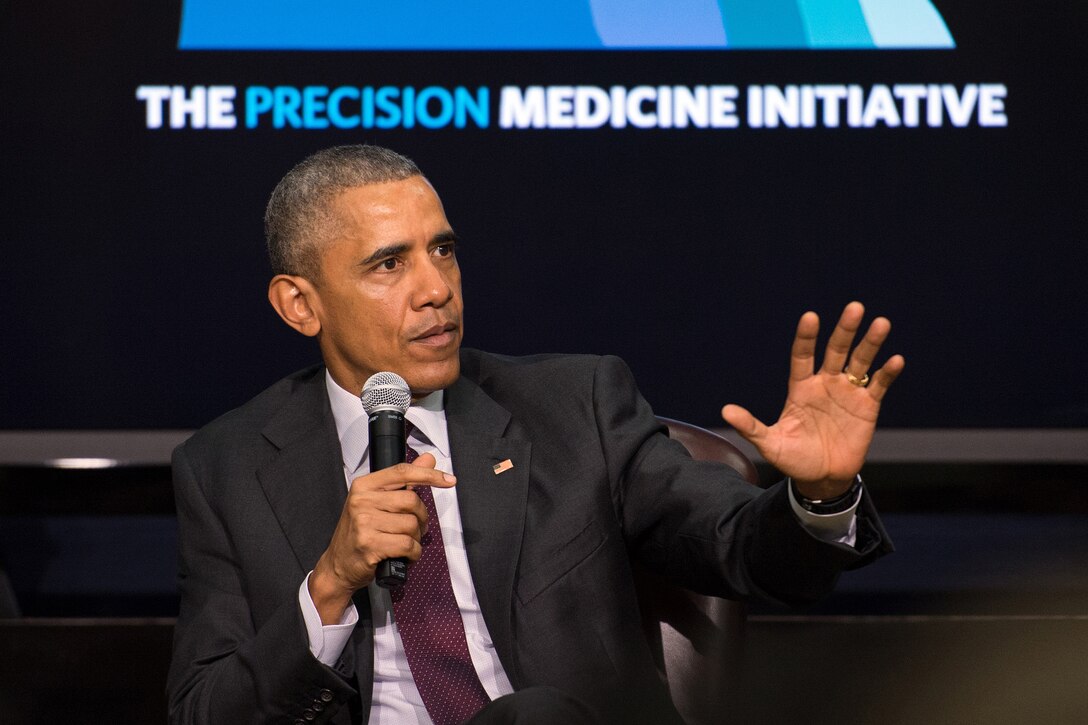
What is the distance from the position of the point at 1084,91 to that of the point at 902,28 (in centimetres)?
55

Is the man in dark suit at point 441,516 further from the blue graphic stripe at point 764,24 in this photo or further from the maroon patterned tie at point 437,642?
the blue graphic stripe at point 764,24

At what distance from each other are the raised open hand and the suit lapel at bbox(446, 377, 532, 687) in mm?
463

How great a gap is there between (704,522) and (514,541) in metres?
0.29

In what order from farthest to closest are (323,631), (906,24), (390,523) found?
(906,24), (323,631), (390,523)

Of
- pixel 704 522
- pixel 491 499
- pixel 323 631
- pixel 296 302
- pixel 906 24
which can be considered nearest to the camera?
pixel 323 631

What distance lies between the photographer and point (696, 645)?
1926 millimetres

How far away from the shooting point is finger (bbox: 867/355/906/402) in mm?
1492

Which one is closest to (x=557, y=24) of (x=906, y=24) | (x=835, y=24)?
(x=835, y=24)

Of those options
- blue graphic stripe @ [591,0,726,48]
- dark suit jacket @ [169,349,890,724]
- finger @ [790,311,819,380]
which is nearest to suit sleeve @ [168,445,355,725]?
dark suit jacket @ [169,349,890,724]

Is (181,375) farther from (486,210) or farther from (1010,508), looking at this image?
(1010,508)

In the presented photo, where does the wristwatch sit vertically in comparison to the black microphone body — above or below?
below

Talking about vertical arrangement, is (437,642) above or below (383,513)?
below

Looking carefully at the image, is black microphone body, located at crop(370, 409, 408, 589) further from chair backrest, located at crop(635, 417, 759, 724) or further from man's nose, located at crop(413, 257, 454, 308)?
chair backrest, located at crop(635, 417, 759, 724)

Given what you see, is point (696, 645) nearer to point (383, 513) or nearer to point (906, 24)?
point (383, 513)
